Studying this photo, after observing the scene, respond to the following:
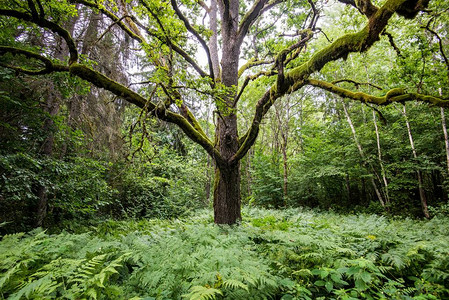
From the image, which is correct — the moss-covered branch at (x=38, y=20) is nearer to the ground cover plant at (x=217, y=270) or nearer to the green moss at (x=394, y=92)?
the ground cover plant at (x=217, y=270)

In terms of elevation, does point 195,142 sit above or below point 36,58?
below

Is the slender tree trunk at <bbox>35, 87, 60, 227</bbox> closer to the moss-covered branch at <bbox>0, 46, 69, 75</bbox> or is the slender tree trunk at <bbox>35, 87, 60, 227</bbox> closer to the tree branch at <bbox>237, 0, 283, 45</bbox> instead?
the moss-covered branch at <bbox>0, 46, 69, 75</bbox>

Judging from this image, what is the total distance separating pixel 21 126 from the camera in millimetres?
6066

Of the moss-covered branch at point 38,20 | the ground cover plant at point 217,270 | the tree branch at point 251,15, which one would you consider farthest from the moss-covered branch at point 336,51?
the moss-covered branch at point 38,20

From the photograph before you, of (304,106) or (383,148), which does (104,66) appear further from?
(304,106)

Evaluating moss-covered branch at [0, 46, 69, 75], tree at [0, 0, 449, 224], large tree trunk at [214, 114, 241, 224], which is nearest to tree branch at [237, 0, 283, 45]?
tree at [0, 0, 449, 224]

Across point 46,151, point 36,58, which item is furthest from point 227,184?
point 46,151

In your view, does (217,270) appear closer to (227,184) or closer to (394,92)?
(227,184)

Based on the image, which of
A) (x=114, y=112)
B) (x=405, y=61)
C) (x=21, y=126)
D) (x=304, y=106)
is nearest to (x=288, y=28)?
(x=405, y=61)

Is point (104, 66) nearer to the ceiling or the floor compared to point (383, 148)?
nearer to the ceiling

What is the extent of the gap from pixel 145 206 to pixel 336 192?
1272cm

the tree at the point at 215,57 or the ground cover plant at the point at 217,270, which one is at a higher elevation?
the tree at the point at 215,57

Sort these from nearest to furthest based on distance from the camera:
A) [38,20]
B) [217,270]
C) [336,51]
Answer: [217,270] < [38,20] < [336,51]

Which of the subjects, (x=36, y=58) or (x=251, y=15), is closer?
(x=36, y=58)
